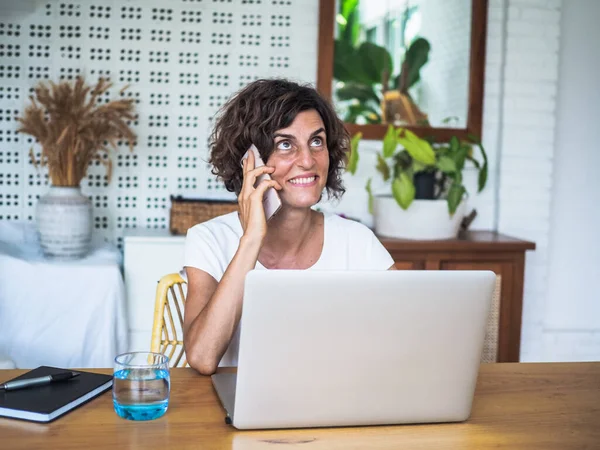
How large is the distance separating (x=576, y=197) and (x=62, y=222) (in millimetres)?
2630

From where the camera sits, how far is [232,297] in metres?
1.53

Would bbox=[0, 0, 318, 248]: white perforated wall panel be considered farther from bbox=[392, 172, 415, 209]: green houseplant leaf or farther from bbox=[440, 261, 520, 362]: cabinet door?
bbox=[440, 261, 520, 362]: cabinet door

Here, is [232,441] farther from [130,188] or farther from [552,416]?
[130,188]

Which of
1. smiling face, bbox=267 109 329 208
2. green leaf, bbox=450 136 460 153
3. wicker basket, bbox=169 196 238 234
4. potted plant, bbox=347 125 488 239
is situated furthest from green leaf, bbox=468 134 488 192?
smiling face, bbox=267 109 329 208

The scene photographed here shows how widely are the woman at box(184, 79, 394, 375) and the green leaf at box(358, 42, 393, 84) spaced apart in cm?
156

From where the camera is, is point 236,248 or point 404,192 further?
point 404,192

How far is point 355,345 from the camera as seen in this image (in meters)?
1.12

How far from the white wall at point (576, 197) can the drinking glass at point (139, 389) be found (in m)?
3.09

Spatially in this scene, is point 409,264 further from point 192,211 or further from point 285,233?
point 285,233

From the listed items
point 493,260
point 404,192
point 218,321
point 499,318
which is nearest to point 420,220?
point 404,192

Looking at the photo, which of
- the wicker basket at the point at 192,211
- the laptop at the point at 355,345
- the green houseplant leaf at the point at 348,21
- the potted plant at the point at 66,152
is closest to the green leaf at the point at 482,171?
the green houseplant leaf at the point at 348,21

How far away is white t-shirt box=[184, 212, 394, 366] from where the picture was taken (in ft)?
5.70

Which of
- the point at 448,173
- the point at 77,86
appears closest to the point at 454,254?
the point at 448,173

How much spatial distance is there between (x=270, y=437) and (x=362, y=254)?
885mm
